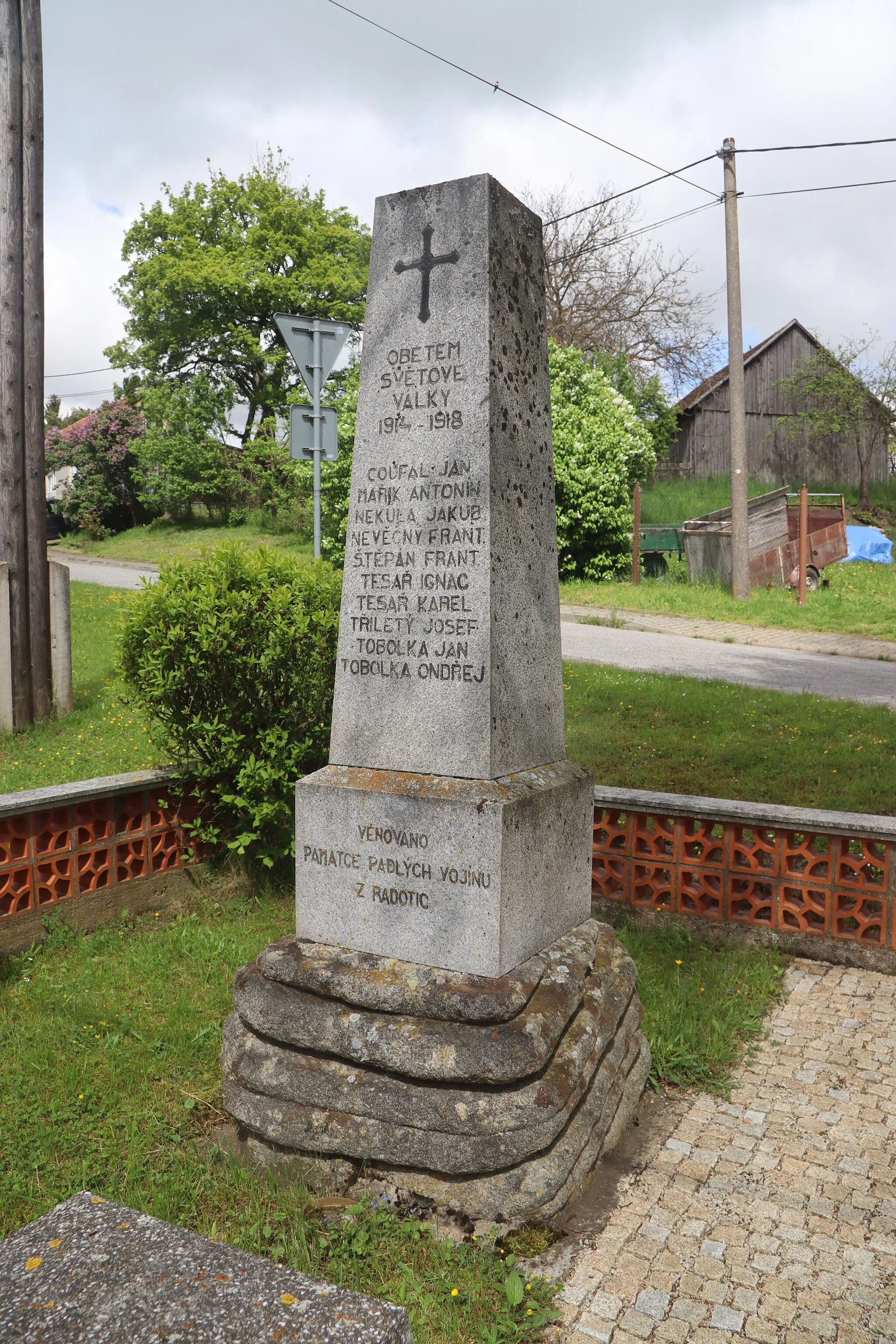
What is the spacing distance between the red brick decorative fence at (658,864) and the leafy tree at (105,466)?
29107 millimetres

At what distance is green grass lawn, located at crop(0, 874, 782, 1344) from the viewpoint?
267 cm

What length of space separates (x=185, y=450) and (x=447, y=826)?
29.1m

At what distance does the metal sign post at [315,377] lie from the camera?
6.64 metres

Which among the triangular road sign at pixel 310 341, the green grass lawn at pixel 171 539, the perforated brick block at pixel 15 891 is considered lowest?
the perforated brick block at pixel 15 891

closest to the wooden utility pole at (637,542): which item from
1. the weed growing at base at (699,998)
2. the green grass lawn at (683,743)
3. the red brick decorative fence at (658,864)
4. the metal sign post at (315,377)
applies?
the green grass lawn at (683,743)

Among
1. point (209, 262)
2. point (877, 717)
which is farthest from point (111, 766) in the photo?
point (209, 262)

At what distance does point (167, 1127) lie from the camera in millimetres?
3324

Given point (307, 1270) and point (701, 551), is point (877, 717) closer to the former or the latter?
point (307, 1270)

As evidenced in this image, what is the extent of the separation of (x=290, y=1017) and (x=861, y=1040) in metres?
2.30

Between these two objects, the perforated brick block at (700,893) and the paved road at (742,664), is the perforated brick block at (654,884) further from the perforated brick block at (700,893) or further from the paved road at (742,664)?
the paved road at (742,664)

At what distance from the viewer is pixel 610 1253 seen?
2.74m

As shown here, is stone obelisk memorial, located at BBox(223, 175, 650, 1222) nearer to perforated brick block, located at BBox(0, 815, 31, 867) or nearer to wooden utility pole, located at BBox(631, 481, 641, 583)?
perforated brick block, located at BBox(0, 815, 31, 867)

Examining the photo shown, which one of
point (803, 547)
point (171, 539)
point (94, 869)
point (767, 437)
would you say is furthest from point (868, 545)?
point (171, 539)

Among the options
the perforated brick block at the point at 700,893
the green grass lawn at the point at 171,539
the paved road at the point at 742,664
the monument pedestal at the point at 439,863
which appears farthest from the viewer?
the green grass lawn at the point at 171,539
